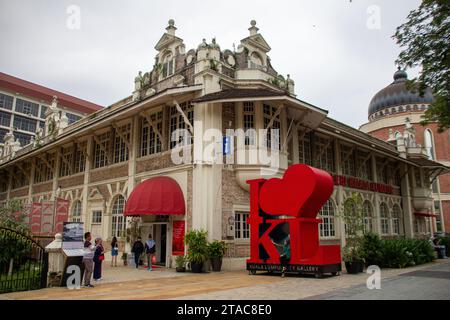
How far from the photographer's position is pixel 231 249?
1598 cm

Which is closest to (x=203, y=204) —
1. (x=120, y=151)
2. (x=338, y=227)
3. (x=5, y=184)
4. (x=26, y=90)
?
(x=120, y=151)

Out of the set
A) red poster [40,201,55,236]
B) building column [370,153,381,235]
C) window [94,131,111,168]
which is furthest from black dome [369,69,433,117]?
red poster [40,201,55,236]

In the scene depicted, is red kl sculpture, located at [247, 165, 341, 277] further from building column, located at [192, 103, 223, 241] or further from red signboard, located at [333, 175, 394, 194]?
red signboard, located at [333, 175, 394, 194]

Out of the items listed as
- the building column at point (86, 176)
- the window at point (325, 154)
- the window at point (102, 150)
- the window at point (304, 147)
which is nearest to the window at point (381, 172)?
the window at point (325, 154)

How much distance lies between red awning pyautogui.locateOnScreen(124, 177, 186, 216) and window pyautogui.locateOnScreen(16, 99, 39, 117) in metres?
56.9

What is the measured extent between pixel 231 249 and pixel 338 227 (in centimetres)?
997

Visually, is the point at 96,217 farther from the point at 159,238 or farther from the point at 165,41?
the point at 165,41

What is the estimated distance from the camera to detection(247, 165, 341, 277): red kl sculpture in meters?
12.5

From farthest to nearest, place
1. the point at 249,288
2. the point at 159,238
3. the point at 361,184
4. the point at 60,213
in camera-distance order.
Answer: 1. the point at 361,184
2. the point at 60,213
3. the point at 159,238
4. the point at 249,288

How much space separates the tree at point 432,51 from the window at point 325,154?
33.6ft

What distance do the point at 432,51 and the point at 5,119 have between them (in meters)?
65.7

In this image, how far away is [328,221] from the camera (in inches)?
911

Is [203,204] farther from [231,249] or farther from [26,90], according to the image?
[26,90]

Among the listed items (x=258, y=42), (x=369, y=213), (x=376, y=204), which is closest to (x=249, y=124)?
(x=258, y=42)
